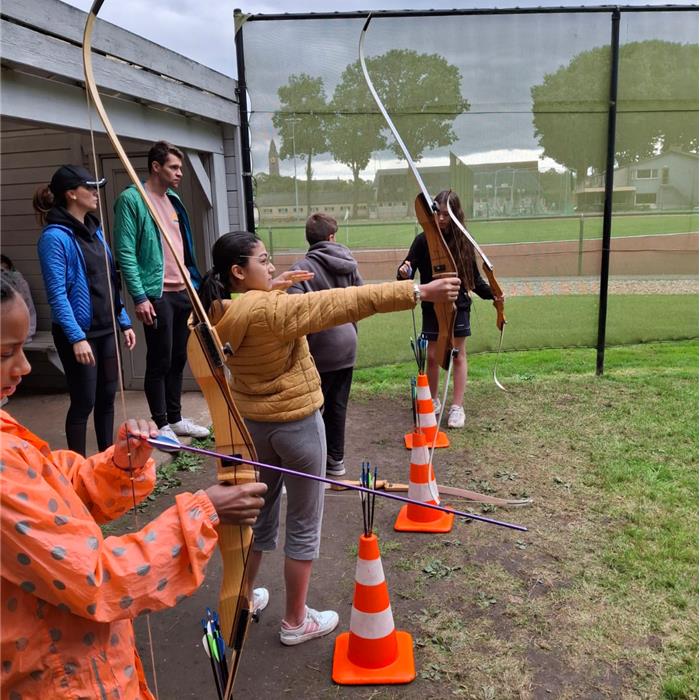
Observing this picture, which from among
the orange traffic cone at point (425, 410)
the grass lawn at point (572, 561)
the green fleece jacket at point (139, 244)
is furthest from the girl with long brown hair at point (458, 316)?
the green fleece jacket at point (139, 244)

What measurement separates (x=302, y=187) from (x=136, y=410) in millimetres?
2293

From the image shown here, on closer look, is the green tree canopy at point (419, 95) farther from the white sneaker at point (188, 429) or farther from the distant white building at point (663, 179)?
the white sneaker at point (188, 429)

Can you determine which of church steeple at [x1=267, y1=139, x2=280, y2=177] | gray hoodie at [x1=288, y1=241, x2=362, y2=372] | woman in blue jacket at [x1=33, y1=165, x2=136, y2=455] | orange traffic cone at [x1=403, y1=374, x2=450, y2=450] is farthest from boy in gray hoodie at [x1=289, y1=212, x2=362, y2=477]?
church steeple at [x1=267, y1=139, x2=280, y2=177]

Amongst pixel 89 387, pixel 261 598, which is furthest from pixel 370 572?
pixel 89 387

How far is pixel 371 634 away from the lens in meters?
2.14

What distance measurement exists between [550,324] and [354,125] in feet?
8.40

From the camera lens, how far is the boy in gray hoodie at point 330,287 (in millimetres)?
3252

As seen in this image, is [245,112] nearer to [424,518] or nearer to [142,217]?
[142,217]

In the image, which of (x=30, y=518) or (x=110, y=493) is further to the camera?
(x=110, y=493)

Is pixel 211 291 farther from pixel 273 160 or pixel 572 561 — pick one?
pixel 273 160

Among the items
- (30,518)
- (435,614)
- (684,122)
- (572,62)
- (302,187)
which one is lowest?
(435,614)

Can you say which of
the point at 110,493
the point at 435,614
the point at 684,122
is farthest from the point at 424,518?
the point at 684,122

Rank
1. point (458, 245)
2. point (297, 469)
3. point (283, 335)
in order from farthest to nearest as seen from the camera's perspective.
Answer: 1. point (458, 245)
2. point (297, 469)
3. point (283, 335)

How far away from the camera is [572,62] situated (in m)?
5.27
